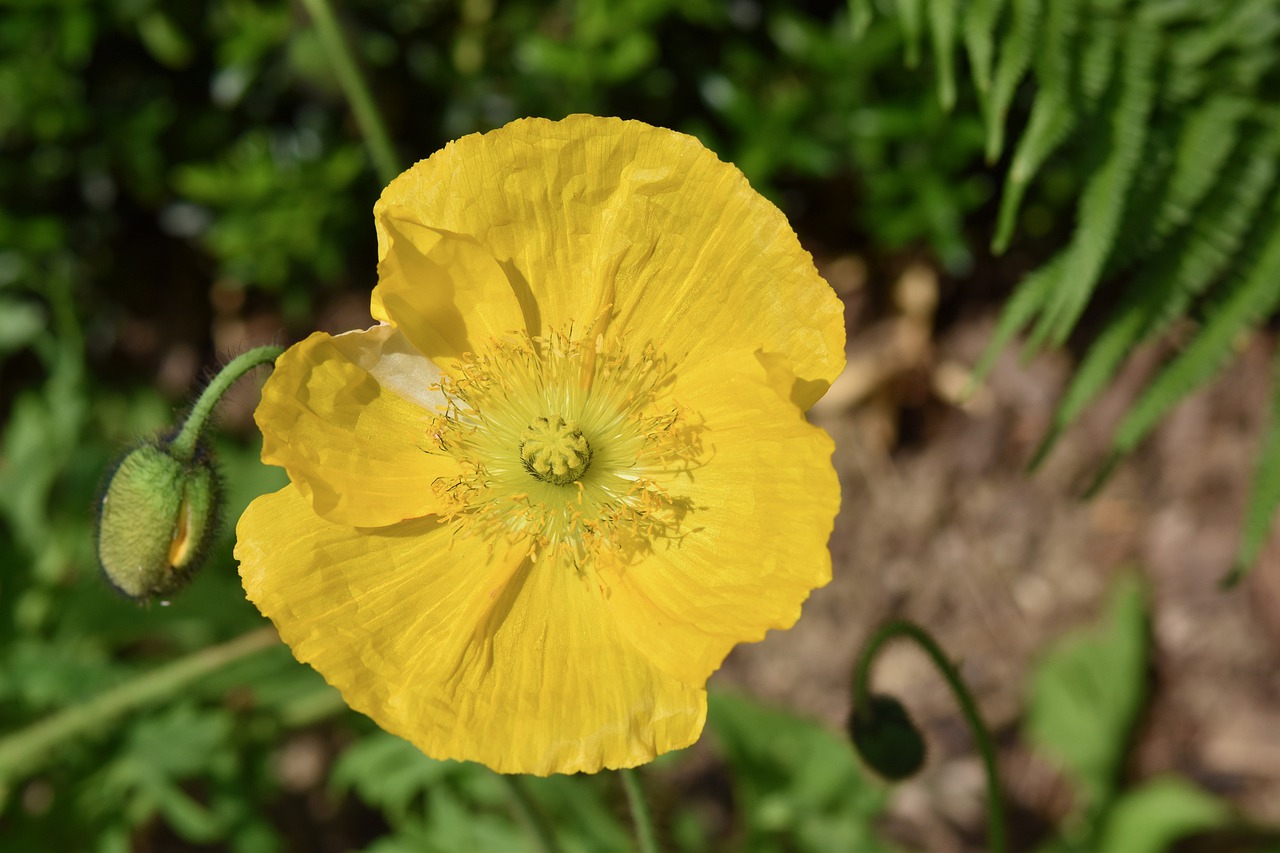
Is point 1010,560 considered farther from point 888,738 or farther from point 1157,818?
point 888,738

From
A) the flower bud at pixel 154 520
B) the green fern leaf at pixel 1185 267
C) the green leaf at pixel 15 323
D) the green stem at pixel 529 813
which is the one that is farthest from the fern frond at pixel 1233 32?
the green leaf at pixel 15 323

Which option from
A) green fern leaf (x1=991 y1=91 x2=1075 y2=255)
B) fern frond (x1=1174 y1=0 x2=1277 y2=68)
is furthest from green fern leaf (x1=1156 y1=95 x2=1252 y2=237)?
green fern leaf (x1=991 y1=91 x2=1075 y2=255)

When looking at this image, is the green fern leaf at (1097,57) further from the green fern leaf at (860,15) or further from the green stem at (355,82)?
the green stem at (355,82)

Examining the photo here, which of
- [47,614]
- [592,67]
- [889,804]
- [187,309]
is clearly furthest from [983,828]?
[187,309]

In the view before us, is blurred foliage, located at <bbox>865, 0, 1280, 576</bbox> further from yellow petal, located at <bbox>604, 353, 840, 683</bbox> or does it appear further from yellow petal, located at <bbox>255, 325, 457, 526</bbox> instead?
yellow petal, located at <bbox>255, 325, 457, 526</bbox>

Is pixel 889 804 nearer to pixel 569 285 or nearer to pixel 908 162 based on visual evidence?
pixel 908 162

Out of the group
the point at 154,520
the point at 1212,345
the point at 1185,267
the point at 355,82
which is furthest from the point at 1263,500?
the point at 154,520
